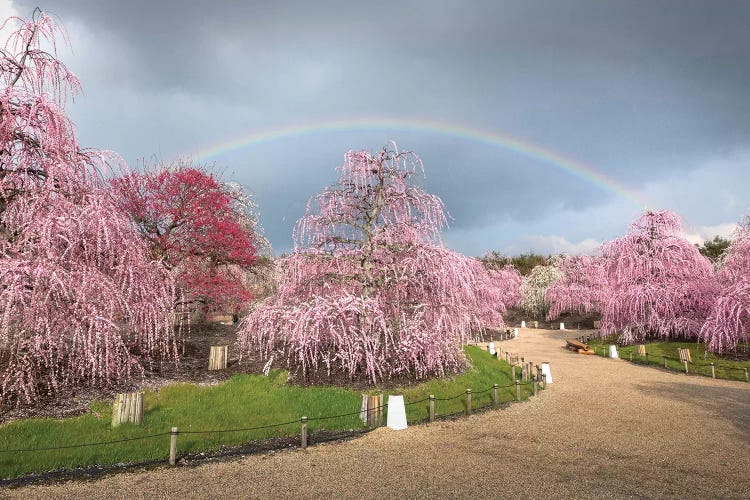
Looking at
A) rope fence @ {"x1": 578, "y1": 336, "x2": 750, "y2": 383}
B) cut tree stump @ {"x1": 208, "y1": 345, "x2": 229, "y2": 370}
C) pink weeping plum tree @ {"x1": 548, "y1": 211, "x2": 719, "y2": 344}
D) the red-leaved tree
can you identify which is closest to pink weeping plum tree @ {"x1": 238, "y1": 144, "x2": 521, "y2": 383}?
cut tree stump @ {"x1": 208, "y1": 345, "x2": 229, "y2": 370}

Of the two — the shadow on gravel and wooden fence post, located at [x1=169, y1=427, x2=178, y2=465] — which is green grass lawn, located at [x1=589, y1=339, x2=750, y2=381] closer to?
the shadow on gravel

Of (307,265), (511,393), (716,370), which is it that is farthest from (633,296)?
(307,265)

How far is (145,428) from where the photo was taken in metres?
10.9

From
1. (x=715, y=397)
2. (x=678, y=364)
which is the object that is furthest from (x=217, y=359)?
(x=678, y=364)

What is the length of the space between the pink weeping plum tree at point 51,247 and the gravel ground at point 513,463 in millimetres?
4116

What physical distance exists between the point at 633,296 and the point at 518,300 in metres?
31.1

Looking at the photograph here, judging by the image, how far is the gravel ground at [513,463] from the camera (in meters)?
7.59

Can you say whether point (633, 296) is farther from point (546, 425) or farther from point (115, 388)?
point (115, 388)

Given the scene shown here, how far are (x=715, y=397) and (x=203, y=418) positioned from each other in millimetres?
16012

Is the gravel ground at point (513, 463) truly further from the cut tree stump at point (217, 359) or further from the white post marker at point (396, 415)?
the cut tree stump at point (217, 359)

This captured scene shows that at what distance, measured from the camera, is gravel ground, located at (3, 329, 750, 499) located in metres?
7.59

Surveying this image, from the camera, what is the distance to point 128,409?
35.9 feet

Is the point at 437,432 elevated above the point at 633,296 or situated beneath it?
situated beneath

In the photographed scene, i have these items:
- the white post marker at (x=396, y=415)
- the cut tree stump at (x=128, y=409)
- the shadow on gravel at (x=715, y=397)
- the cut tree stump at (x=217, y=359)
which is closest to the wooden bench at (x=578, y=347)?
the shadow on gravel at (x=715, y=397)
